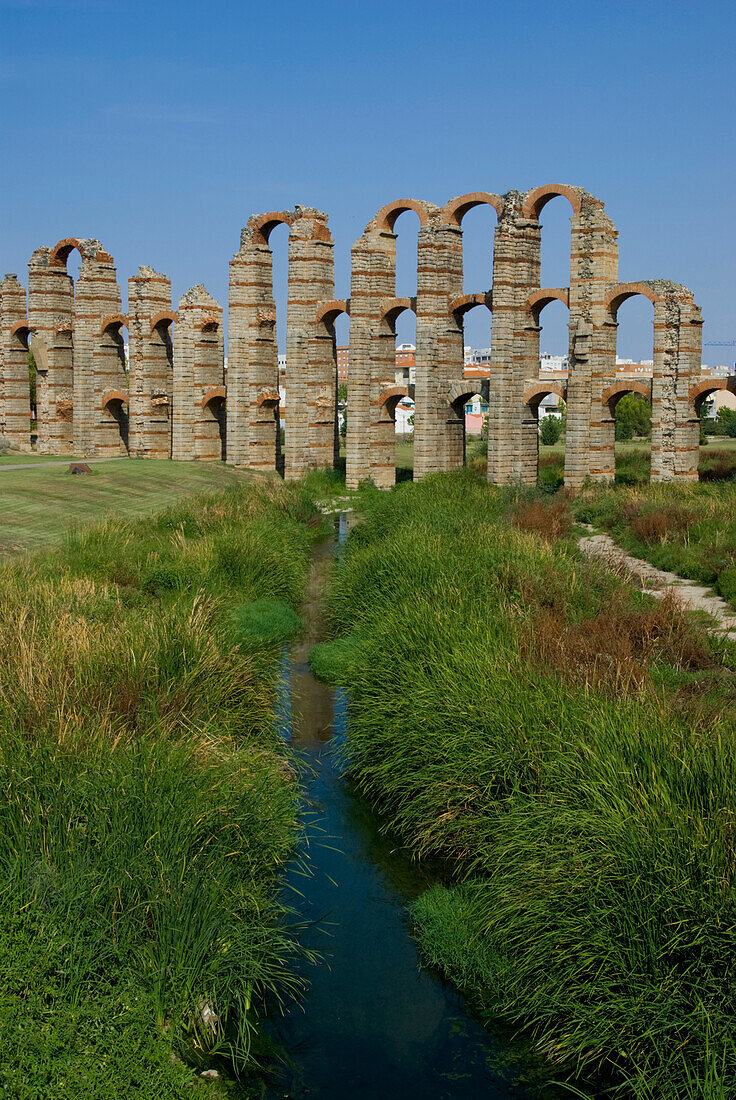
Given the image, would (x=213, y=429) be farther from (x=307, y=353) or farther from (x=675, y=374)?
(x=675, y=374)

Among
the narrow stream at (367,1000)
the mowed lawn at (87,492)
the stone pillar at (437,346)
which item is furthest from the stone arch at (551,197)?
the narrow stream at (367,1000)

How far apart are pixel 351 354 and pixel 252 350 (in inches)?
164

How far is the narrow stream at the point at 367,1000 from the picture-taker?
6223 mm

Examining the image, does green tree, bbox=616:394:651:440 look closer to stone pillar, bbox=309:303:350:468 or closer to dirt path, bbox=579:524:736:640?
stone pillar, bbox=309:303:350:468

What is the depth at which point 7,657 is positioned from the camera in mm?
8922

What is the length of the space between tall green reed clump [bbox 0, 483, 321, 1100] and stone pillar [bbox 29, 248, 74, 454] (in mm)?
34535

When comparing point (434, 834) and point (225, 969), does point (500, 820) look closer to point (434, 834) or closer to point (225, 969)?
point (434, 834)

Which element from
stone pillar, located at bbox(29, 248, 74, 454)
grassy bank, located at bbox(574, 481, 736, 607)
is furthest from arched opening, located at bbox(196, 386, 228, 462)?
grassy bank, located at bbox(574, 481, 736, 607)

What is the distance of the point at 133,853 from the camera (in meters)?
6.34

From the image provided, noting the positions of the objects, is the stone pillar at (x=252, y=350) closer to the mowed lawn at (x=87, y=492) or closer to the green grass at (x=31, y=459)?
the mowed lawn at (x=87, y=492)

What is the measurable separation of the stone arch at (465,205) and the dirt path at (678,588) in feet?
47.3

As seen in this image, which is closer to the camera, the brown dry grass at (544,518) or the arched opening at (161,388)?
the brown dry grass at (544,518)

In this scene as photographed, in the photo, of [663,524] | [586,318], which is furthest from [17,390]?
[663,524]

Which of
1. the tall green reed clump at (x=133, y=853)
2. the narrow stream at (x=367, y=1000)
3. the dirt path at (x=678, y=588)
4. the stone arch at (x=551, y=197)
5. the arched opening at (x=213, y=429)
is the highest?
the stone arch at (x=551, y=197)
